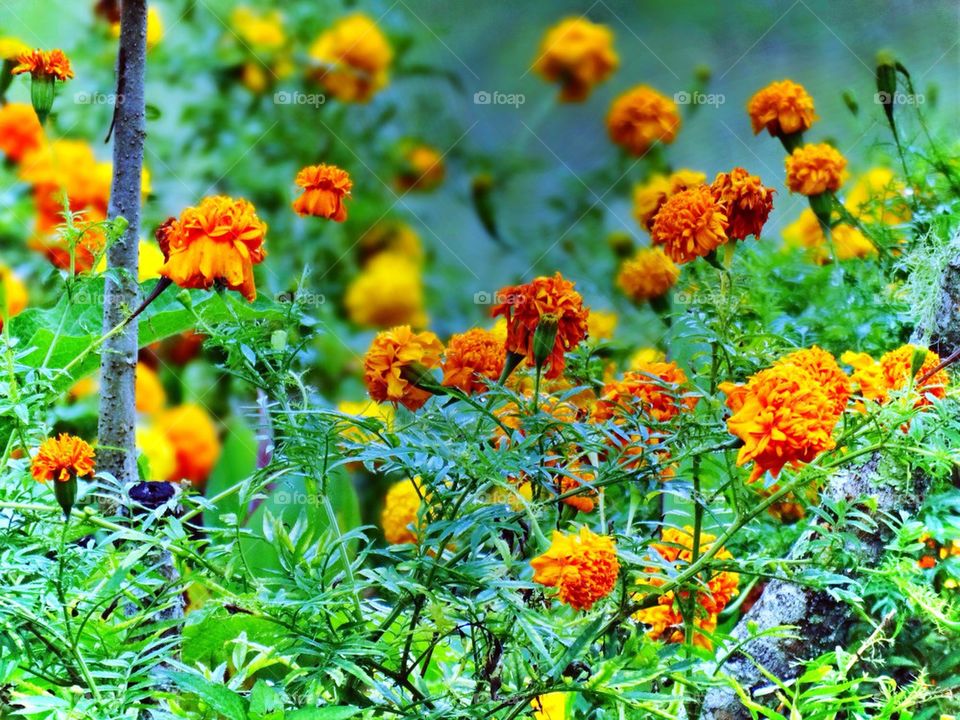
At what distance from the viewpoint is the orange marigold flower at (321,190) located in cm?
91

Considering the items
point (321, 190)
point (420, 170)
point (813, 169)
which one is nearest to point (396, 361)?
point (321, 190)

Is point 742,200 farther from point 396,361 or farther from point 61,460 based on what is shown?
point 61,460

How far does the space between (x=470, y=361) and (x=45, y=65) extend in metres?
0.48

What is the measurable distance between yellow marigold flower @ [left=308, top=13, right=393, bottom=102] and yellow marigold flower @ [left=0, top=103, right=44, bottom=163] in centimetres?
49

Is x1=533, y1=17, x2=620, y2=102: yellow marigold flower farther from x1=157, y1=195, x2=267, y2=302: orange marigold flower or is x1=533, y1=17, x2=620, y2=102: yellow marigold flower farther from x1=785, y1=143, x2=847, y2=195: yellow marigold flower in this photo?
x1=157, y1=195, x2=267, y2=302: orange marigold flower

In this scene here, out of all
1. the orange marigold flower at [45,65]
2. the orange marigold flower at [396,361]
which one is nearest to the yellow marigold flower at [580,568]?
the orange marigold flower at [396,361]

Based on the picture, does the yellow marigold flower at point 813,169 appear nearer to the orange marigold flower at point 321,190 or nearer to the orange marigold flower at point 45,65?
the orange marigold flower at point 321,190

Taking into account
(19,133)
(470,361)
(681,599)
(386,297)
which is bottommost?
(681,599)

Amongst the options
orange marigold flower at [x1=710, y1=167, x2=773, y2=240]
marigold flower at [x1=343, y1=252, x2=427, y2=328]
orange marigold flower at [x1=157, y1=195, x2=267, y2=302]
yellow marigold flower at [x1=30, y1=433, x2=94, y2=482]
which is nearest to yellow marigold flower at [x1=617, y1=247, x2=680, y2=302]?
orange marigold flower at [x1=710, y1=167, x2=773, y2=240]

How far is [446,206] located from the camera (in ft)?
6.29

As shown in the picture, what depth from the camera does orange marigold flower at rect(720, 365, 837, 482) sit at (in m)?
0.69

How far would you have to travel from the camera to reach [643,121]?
159cm

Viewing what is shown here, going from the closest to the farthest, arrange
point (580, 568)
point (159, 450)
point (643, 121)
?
1. point (580, 568)
2. point (643, 121)
3. point (159, 450)

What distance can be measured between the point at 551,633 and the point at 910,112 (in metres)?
1.20
